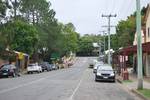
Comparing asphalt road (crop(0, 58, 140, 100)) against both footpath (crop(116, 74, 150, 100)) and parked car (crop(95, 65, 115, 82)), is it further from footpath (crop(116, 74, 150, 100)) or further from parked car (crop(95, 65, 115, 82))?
parked car (crop(95, 65, 115, 82))

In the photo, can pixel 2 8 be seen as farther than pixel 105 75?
Yes

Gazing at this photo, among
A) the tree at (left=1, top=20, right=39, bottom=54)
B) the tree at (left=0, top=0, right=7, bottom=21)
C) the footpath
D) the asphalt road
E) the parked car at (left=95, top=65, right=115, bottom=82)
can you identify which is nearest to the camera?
the asphalt road

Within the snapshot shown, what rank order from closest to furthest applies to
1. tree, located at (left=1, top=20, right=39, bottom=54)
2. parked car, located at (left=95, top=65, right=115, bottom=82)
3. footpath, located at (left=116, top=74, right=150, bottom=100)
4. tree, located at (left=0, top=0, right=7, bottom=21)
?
footpath, located at (left=116, top=74, right=150, bottom=100) < parked car, located at (left=95, top=65, right=115, bottom=82) < tree, located at (left=0, top=0, right=7, bottom=21) < tree, located at (left=1, top=20, right=39, bottom=54)

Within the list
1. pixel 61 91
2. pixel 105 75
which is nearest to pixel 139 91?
pixel 61 91

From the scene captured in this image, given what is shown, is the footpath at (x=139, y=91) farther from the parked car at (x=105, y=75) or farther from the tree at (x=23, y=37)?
the tree at (x=23, y=37)

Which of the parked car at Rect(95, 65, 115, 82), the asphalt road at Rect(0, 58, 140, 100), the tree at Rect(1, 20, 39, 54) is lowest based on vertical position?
the asphalt road at Rect(0, 58, 140, 100)

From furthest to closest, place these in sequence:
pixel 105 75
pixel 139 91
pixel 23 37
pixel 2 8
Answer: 1. pixel 23 37
2. pixel 2 8
3. pixel 105 75
4. pixel 139 91

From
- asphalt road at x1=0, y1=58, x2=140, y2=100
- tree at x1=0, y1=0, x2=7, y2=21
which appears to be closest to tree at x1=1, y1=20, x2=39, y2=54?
tree at x1=0, y1=0, x2=7, y2=21

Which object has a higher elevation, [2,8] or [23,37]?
[2,8]

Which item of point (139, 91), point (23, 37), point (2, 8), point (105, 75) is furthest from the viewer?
point (23, 37)

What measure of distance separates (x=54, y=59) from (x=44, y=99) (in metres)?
107

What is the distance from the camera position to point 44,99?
22281 mm

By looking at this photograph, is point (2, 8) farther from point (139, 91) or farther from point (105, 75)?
point (139, 91)

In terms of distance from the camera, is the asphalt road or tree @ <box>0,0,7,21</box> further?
tree @ <box>0,0,7,21</box>
